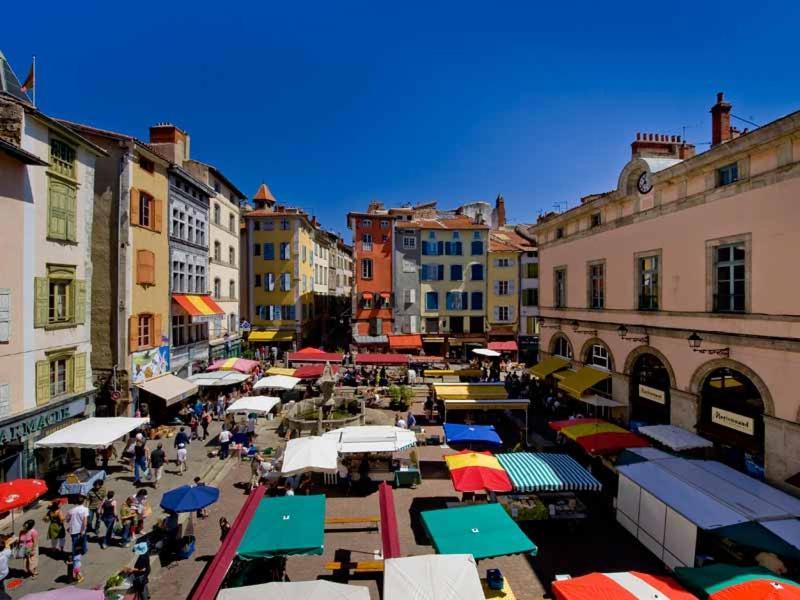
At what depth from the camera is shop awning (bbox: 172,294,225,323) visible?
2606cm

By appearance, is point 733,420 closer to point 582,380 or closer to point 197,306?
point 582,380

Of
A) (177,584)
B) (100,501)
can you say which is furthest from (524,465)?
(100,501)

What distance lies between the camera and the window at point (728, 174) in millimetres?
15734

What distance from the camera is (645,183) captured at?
20.2m

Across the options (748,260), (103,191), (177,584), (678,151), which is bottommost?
(177,584)

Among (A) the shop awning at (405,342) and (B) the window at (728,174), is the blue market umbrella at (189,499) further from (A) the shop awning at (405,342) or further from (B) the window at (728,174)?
(A) the shop awning at (405,342)

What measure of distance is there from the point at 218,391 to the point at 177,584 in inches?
746

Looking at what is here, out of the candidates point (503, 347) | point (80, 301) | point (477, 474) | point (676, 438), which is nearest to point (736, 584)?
point (477, 474)

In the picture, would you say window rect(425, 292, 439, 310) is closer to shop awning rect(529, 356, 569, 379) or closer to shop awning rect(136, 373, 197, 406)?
shop awning rect(529, 356, 569, 379)

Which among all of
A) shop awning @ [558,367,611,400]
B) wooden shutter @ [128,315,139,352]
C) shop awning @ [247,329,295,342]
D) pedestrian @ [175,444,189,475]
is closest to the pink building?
shop awning @ [558,367,611,400]

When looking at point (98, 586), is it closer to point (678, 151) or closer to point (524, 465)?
point (524, 465)

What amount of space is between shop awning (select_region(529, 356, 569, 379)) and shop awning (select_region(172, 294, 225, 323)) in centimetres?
1915

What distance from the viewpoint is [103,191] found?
72.5ft

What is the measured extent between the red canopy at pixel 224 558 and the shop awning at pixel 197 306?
55.1 feet
